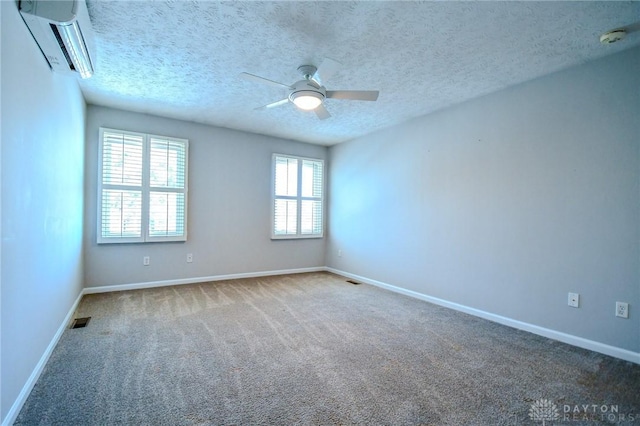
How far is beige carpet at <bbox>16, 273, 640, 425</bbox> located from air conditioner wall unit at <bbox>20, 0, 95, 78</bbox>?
7.12ft

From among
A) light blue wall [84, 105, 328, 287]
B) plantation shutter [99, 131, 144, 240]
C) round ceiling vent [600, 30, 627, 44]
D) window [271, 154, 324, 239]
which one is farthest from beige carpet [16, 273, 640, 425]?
round ceiling vent [600, 30, 627, 44]

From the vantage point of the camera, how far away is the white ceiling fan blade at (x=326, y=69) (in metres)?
2.25

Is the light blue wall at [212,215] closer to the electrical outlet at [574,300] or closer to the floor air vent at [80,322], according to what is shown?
the floor air vent at [80,322]

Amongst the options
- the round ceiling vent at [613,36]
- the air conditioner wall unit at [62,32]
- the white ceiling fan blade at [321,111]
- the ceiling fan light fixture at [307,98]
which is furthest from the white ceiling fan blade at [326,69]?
the round ceiling vent at [613,36]

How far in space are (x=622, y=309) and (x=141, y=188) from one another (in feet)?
17.3

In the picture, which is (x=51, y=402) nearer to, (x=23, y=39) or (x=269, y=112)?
(x=23, y=39)

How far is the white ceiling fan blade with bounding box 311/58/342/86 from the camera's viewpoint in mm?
2250

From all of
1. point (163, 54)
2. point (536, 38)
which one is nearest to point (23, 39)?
point (163, 54)

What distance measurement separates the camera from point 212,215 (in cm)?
471

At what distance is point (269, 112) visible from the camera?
156 inches

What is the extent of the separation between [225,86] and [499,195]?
314 cm

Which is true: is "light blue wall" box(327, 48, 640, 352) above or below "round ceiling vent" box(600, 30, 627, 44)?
below
